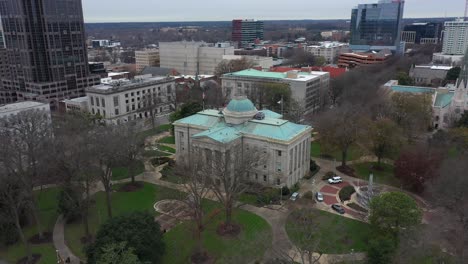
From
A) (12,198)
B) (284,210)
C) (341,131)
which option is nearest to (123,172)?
(12,198)

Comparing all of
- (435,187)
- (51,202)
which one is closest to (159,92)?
(51,202)

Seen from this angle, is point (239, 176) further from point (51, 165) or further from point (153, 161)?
point (153, 161)

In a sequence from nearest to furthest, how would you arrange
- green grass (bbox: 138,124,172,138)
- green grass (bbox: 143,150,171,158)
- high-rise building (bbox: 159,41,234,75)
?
green grass (bbox: 143,150,171,158), green grass (bbox: 138,124,172,138), high-rise building (bbox: 159,41,234,75)

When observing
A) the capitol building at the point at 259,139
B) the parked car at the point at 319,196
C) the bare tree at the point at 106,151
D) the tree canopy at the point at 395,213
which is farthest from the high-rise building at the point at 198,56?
the tree canopy at the point at 395,213

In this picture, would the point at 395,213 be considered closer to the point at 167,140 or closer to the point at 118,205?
the point at 118,205

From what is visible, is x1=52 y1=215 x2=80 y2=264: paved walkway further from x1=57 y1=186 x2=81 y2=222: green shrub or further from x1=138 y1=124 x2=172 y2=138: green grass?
x1=138 y1=124 x2=172 y2=138: green grass

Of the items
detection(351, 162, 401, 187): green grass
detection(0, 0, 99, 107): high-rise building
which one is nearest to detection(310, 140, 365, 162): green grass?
detection(351, 162, 401, 187): green grass

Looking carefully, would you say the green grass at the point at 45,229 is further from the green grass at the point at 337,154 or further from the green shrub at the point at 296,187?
the green grass at the point at 337,154

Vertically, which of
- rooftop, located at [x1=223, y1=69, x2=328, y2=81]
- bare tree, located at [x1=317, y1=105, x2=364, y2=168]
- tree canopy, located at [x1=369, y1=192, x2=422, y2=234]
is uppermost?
rooftop, located at [x1=223, y1=69, x2=328, y2=81]
